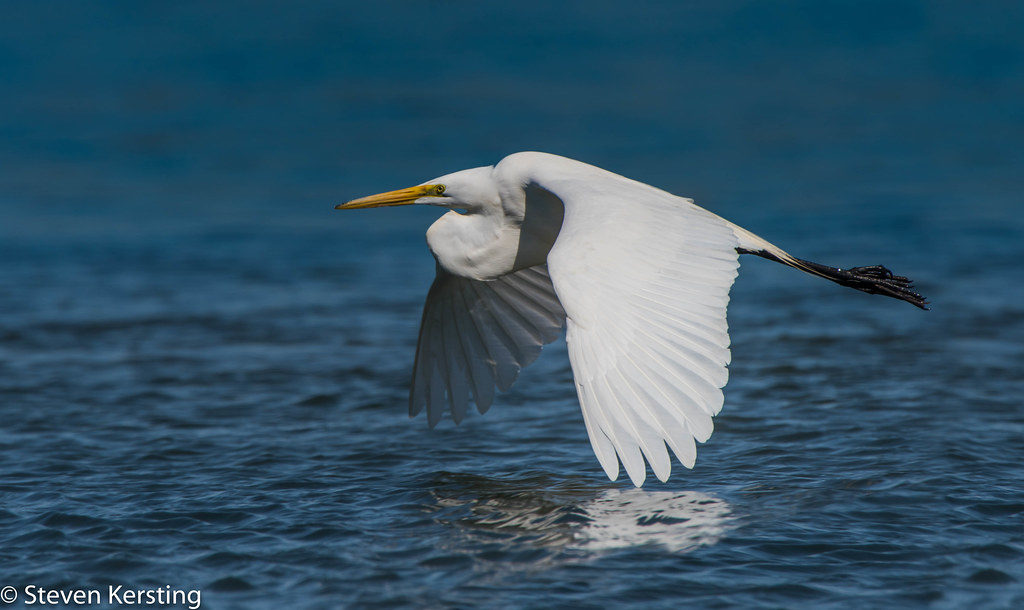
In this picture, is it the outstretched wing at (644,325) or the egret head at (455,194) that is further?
the egret head at (455,194)

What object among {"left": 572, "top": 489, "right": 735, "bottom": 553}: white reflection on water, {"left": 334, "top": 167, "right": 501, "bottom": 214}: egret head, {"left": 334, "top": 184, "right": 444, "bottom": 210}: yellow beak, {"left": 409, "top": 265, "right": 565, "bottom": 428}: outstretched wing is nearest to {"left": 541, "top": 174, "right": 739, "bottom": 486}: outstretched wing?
{"left": 572, "top": 489, "right": 735, "bottom": 553}: white reflection on water

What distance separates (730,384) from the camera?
7.26m

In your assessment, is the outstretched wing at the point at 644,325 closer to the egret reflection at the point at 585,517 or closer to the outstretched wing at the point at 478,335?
the egret reflection at the point at 585,517

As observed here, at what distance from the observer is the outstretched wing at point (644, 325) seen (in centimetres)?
A: 381

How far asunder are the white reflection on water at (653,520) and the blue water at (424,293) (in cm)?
2

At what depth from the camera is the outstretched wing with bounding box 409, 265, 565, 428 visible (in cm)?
607

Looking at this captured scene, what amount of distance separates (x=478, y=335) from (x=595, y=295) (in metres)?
2.07

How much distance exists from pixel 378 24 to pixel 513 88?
3.99m

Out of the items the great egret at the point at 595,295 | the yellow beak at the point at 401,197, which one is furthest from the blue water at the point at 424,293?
the yellow beak at the point at 401,197

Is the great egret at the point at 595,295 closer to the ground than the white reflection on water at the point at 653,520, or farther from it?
farther from it

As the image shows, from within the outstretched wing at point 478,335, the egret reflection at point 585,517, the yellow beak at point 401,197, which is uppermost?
A: the yellow beak at point 401,197

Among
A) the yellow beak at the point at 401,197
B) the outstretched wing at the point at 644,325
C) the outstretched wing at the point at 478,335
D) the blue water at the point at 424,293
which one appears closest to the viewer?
the outstretched wing at the point at 644,325

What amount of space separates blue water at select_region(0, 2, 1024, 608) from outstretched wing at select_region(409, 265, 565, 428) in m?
0.31

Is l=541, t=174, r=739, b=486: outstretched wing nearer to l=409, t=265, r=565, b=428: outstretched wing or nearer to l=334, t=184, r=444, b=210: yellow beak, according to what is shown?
l=334, t=184, r=444, b=210: yellow beak
